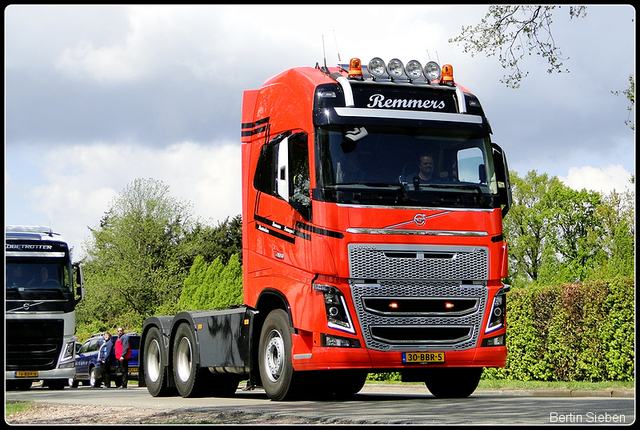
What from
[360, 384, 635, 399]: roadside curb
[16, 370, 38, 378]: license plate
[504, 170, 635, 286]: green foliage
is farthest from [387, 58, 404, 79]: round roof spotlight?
[504, 170, 635, 286]: green foliage

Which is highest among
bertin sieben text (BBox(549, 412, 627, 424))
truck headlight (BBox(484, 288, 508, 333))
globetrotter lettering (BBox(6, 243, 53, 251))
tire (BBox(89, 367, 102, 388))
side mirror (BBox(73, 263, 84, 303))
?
globetrotter lettering (BBox(6, 243, 53, 251))

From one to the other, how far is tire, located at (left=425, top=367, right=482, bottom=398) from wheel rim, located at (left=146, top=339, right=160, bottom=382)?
514 centimetres

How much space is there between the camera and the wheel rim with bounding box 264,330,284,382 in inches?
480

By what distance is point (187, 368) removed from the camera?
14953 mm

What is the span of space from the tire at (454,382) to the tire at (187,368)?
372 cm

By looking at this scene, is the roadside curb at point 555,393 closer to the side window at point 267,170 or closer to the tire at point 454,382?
the tire at point 454,382

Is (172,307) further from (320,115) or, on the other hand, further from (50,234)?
(320,115)

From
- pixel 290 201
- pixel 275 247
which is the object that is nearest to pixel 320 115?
pixel 290 201

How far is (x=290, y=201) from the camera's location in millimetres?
11844

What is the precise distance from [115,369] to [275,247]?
1593cm

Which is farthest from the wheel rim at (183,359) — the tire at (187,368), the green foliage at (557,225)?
the green foliage at (557,225)

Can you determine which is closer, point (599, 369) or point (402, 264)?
point (402, 264)

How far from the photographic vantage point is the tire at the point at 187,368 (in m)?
14.6

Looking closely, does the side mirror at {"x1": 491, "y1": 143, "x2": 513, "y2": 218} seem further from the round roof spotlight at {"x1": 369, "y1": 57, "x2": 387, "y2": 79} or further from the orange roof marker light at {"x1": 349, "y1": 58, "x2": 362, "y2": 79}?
the orange roof marker light at {"x1": 349, "y1": 58, "x2": 362, "y2": 79}
